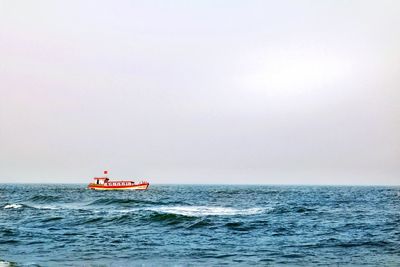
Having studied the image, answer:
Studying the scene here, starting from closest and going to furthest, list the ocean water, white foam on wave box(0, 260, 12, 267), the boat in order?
white foam on wave box(0, 260, 12, 267) < the ocean water < the boat

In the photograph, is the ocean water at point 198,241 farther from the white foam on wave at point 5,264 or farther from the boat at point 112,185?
the boat at point 112,185

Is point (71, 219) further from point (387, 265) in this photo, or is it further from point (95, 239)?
point (387, 265)

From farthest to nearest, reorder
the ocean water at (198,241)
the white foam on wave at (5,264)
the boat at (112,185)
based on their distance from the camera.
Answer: the boat at (112,185), the ocean water at (198,241), the white foam on wave at (5,264)

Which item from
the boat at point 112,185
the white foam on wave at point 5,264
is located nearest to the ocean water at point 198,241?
the white foam on wave at point 5,264

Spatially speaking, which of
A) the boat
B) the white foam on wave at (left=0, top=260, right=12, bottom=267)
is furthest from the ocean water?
the boat

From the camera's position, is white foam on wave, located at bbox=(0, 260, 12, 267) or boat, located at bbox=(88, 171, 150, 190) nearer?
white foam on wave, located at bbox=(0, 260, 12, 267)

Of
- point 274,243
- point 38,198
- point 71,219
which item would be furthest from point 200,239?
point 38,198

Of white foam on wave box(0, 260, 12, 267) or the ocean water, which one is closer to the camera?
white foam on wave box(0, 260, 12, 267)

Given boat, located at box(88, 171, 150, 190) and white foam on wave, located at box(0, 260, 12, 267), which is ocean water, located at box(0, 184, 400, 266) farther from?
boat, located at box(88, 171, 150, 190)

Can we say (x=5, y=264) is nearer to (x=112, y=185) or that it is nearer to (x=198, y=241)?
(x=198, y=241)

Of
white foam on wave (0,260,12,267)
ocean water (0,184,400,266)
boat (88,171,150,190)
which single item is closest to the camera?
white foam on wave (0,260,12,267)

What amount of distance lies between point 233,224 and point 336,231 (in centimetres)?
797

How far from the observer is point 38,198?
271ft

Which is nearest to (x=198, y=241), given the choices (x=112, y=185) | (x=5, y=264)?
(x=5, y=264)
